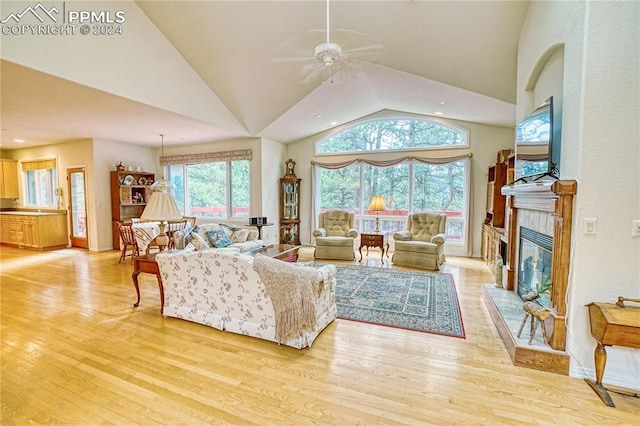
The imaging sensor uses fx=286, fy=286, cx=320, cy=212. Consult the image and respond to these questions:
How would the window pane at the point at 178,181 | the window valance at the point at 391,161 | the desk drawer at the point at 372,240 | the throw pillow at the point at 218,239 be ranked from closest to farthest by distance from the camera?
1. the throw pillow at the point at 218,239
2. the desk drawer at the point at 372,240
3. the window valance at the point at 391,161
4. the window pane at the point at 178,181

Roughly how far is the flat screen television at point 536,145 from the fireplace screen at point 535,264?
0.61 meters

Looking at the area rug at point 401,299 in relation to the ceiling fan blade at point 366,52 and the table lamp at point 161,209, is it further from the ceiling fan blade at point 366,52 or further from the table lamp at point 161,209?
the ceiling fan blade at point 366,52

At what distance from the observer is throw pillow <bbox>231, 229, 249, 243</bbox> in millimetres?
4867

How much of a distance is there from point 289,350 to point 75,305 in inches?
112

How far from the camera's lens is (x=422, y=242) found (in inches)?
207

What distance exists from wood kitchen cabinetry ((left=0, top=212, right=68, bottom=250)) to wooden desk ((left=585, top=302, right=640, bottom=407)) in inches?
384

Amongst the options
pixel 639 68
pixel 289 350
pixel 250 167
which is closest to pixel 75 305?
pixel 289 350

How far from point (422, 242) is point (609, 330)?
343 cm

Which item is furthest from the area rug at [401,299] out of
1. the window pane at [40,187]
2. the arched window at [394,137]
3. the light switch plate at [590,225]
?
the window pane at [40,187]

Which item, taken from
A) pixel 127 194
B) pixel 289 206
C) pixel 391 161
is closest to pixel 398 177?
pixel 391 161

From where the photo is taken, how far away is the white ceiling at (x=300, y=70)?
3232 mm

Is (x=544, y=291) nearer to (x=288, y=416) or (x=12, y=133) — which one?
(x=288, y=416)

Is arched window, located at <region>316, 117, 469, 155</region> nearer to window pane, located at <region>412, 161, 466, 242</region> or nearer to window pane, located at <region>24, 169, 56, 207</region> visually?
window pane, located at <region>412, 161, 466, 242</region>

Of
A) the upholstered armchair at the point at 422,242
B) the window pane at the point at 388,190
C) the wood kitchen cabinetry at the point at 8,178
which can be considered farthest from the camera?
the wood kitchen cabinetry at the point at 8,178
